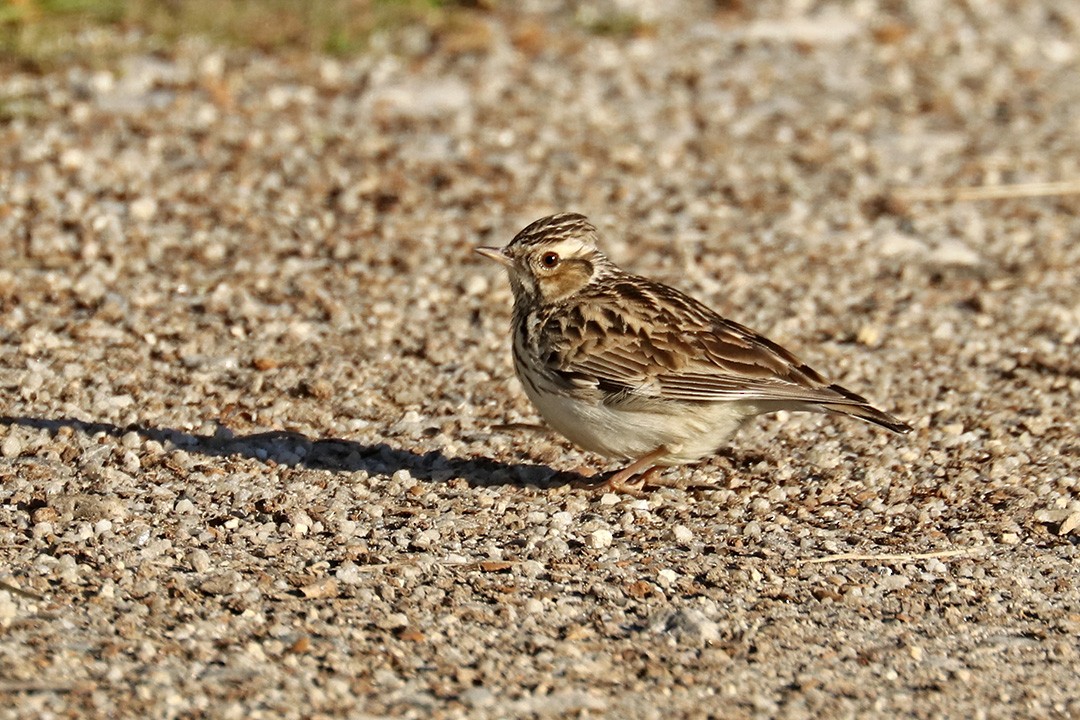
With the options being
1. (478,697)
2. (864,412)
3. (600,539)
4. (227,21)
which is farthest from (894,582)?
(227,21)

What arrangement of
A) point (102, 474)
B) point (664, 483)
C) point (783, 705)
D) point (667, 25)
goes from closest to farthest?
point (783, 705), point (102, 474), point (664, 483), point (667, 25)

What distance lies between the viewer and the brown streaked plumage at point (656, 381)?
658cm

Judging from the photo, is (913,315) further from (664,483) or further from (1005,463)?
(664,483)

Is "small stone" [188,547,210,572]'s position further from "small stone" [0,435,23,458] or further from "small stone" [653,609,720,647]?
"small stone" [653,609,720,647]

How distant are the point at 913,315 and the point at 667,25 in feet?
15.6

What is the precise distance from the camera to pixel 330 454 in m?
7.06

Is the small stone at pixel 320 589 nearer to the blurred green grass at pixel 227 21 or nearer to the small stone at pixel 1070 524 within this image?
the small stone at pixel 1070 524

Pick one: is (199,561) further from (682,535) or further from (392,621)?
(682,535)

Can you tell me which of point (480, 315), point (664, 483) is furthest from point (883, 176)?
point (664, 483)

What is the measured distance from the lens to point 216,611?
17.8 feet

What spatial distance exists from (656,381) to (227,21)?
6419mm

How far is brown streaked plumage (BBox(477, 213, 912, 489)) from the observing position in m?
6.58

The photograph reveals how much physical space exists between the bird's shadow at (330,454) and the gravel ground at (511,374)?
0.08 ft

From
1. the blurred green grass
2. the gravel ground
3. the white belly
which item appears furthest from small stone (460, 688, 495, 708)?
the blurred green grass
